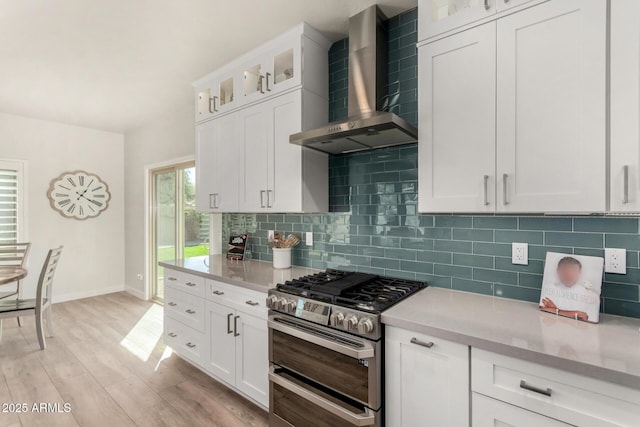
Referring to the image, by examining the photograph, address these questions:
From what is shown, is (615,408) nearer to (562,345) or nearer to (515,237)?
(562,345)

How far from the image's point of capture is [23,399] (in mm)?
2383

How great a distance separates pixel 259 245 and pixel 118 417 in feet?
5.37

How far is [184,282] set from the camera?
2.77 metres

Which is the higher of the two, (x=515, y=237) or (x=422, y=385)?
(x=515, y=237)

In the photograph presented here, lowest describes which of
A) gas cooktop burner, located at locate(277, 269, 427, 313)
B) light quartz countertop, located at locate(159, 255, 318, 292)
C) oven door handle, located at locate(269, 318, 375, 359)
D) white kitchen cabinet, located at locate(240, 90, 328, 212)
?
oven door handle, located at locate(269, 318, 375, 359)

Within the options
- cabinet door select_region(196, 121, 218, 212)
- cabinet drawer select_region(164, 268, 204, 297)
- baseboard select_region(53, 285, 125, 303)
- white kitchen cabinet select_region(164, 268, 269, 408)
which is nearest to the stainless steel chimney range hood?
white kitchen cabinet select_region(164, 268, 269, 408)

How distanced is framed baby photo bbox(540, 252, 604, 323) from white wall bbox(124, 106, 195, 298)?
12.9ft

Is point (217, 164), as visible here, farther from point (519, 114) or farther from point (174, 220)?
point (519, 114)

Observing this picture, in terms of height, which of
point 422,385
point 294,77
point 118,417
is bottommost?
point 118,417

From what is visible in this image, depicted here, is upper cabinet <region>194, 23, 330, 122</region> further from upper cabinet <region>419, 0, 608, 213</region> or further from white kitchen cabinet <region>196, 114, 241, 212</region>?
upper cabinet <region>419, 0, 608, 213</region>

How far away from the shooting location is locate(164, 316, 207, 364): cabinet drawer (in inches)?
103

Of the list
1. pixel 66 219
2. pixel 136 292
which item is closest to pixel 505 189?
pixel 136 292

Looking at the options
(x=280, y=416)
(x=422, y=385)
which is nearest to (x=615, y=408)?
(x=422, y=385)

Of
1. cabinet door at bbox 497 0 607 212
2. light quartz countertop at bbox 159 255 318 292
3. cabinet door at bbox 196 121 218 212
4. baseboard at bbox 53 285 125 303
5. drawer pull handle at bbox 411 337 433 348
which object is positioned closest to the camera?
cabinet door at bbox 497 0 607 212
